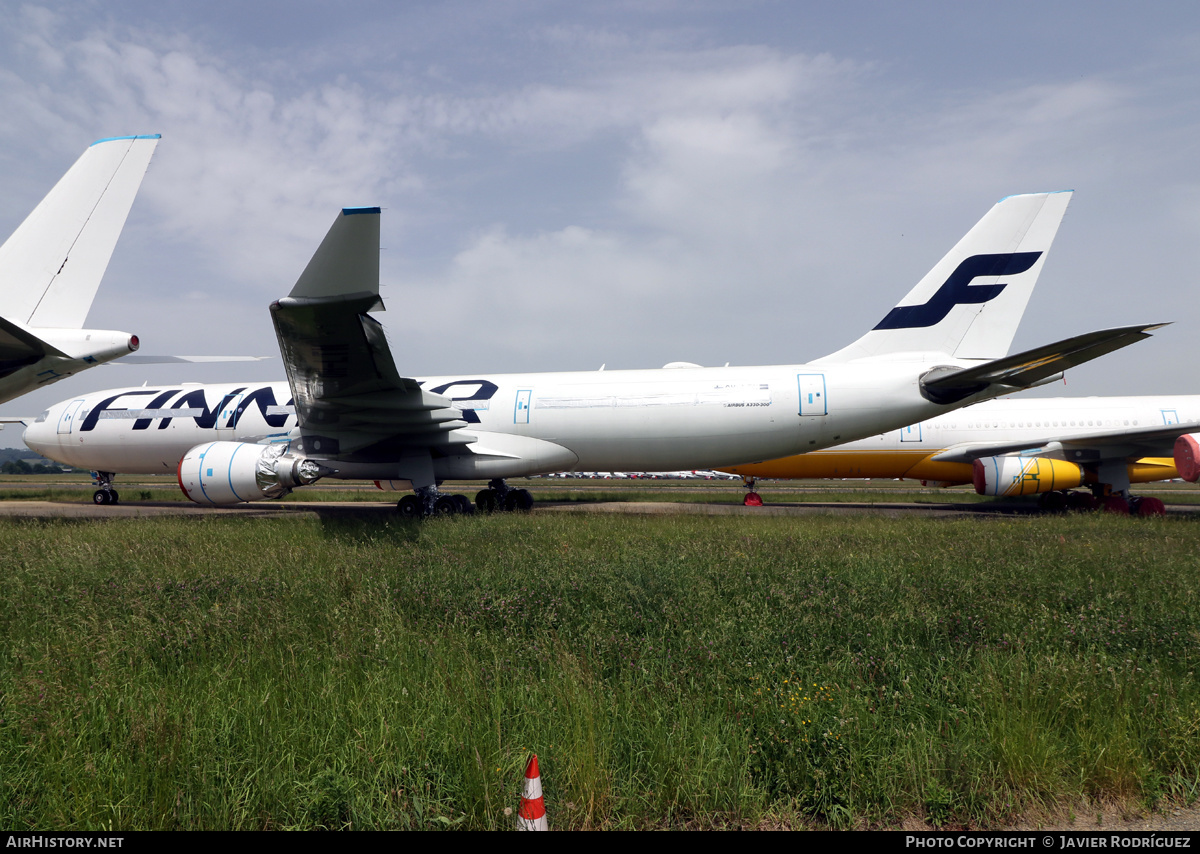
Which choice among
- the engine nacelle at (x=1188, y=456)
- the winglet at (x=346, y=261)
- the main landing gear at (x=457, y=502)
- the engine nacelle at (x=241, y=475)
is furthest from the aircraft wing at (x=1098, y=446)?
the engine nacelle at (x=241, y=475)

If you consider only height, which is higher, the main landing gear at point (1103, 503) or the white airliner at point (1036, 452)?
the white airliner at point (1036, 452)

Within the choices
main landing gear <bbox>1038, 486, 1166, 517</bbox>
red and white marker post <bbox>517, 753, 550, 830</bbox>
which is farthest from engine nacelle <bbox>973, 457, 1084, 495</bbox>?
red and white marker post <bbox>517, 753, 550, 830</bbox>

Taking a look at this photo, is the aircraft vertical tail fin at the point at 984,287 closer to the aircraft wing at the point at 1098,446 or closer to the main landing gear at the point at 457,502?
the aircraft wing at the point at 1098,446

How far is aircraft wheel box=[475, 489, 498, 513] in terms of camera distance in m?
17.3

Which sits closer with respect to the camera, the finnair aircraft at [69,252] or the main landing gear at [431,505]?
the finnair aircraft at [69,252]

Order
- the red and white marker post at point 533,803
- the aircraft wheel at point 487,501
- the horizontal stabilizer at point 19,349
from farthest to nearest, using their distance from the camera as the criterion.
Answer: the aircraft wheel at point 487,501 < the horizontal stabilizer at point 19,349 < the red and white marker post at point 533,803

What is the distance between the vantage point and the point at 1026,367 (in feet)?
42.0

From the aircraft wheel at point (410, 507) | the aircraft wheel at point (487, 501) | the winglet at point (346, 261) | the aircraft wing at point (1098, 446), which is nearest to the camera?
the winglet at point (346, 261)

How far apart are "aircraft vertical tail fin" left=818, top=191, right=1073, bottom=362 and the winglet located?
12.4 meters

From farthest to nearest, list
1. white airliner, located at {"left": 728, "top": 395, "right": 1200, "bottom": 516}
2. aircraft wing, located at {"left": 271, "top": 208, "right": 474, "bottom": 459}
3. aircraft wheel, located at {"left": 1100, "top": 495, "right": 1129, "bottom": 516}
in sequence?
aircraft wheel, located at {"left": 1100, "top": 495, "right": 1129, "bottom": 516} → white airliner, located at {"left": 728, "top": 395, "right": 1200, "bottom": 516} → aircraft wing, located at {"left": 271, "top": 208, "right": 474, "bottom": 459}

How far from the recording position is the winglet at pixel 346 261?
8070mm

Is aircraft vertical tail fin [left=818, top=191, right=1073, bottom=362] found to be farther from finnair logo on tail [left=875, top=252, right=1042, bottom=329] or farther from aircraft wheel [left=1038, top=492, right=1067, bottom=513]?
aircraft wheel [left=1038, top=492, right=1067, bottom=513]

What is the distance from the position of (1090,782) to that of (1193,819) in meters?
0.39

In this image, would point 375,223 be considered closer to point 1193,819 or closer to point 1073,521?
point 1193,819
